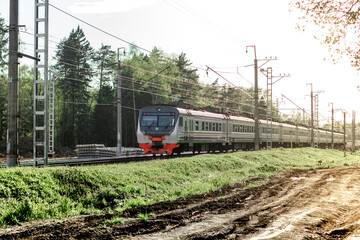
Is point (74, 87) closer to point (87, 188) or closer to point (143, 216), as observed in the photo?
point (87, 188)

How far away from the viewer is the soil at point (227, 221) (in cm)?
775

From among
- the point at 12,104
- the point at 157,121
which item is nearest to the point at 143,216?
the point at 12,104

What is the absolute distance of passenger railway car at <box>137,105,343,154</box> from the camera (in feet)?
83.3

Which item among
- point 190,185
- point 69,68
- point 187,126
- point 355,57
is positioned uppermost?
point 69,68

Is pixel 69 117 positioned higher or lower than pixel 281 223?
higher

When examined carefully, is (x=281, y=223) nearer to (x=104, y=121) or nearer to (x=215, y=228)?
(x=215, y=228)

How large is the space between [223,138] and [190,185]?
18.6m

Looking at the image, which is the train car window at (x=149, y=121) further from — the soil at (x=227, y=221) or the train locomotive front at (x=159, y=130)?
the soil at (x=227, y=221)

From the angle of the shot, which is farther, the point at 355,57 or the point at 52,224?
the point at 355,57

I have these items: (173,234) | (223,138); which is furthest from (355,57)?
(223,138)

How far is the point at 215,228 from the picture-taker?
839 centimetres

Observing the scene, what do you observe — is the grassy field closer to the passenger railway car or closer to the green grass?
the green grass

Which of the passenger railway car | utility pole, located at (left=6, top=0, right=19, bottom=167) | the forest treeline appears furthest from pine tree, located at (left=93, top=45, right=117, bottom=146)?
utility pole, located at (left=6, top=0, right=19, bottom=167)

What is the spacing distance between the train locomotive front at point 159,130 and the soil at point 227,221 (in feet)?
38.3
